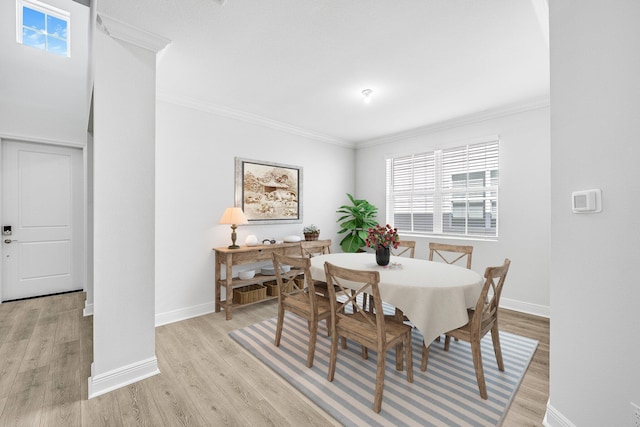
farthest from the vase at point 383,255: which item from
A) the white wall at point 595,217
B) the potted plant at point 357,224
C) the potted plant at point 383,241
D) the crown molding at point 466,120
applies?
the crown molding at point 466,120

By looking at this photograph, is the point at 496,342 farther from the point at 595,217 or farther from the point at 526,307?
the point at 526,307

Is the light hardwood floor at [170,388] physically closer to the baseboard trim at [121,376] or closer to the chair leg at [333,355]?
the baseboard trim at [121,376]

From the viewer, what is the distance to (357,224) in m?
5.00

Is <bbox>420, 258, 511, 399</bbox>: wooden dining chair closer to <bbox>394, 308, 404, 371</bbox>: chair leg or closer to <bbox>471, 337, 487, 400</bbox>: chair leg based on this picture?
<bbox>471, 337, 487, 400</bbox>: chair leg

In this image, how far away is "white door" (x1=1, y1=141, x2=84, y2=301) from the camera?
3850 mm

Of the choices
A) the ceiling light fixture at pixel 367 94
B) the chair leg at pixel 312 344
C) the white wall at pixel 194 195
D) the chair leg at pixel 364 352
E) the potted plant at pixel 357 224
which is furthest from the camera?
the potted plant at pixel 357 224

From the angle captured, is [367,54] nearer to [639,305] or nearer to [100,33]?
[100,33]

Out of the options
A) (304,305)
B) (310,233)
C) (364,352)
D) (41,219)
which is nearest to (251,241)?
(310,233)

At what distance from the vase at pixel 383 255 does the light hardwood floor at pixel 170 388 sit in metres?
1.31

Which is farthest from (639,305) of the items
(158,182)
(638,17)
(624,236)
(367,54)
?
(158,182)

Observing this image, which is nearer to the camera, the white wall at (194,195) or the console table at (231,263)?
the white wall at (194,195)

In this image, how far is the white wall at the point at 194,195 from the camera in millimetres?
3293

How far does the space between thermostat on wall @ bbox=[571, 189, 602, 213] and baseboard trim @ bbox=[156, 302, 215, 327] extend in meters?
3.74

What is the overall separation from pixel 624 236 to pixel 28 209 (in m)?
6.11
